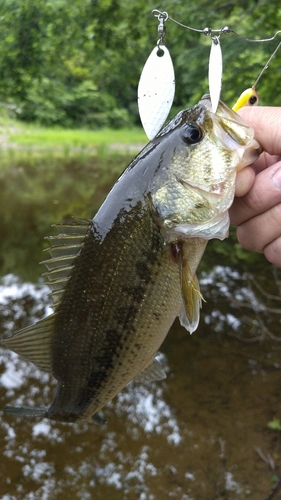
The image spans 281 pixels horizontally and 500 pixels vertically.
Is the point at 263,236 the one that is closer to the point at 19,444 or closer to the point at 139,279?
the point at 139,279

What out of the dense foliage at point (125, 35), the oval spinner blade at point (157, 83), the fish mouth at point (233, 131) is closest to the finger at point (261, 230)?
the fish mouth at point (233, 131)

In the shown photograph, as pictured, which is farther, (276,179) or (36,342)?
(36,342)

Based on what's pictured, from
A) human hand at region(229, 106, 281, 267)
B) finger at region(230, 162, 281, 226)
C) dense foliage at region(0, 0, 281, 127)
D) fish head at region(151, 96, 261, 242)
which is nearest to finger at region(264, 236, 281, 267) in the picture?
human hand at region(229, 106, 281, 267)

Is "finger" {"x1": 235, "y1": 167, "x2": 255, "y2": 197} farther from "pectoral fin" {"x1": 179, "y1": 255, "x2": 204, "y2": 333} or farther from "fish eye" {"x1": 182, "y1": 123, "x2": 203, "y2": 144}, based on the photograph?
"pectoral fin" {"x1": 179, "y1": 255, "x2": 204, "y2": 333}

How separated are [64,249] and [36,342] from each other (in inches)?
19.4

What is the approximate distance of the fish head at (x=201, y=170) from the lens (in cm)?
158

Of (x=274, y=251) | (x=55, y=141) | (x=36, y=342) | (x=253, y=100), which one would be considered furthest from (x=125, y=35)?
(x=55, y=141)

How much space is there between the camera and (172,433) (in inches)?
164

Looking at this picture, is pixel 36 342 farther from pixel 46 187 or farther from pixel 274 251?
pixel 46 187

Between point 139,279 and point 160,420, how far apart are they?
9.82 ft

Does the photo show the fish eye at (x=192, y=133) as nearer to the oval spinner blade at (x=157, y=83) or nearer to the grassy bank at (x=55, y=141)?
the oval spinner blade at (x=157, y=83)

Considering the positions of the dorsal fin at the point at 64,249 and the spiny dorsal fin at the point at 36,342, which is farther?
the spiny dorsal fin at the point at 36,342

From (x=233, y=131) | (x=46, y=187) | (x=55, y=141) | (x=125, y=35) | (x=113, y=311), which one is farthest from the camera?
(x=55, y=141)

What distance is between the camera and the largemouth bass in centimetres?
165
